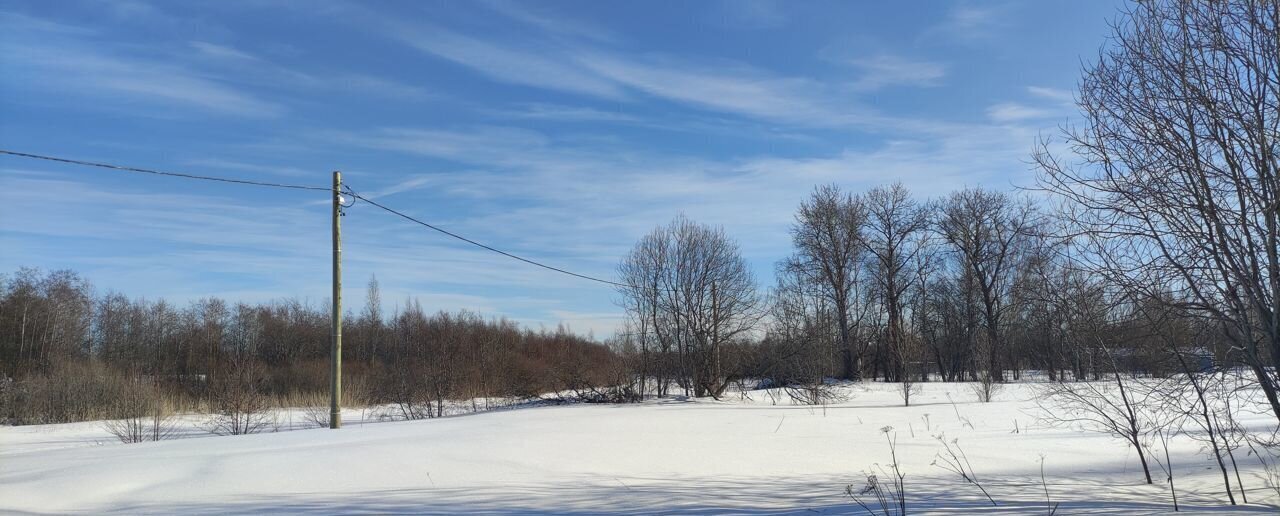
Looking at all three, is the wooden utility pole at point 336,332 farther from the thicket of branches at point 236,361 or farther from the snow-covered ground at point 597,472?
the thicket of branches at point 236,361

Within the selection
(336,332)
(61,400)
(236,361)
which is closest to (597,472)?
(336,332)

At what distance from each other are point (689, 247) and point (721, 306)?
2313mm

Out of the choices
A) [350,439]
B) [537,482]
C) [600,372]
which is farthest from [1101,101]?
Answer: [600,372]

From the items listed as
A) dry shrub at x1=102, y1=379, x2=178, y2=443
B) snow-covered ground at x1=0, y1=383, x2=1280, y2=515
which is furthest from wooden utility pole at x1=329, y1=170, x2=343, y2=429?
dry shrub at x1=102, y1=379, x2=178, y2=443

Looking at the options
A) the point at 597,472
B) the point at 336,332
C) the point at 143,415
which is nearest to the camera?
the point at 597,472

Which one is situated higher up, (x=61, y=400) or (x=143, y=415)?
(x=61, y=400)

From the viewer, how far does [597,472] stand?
8.58m

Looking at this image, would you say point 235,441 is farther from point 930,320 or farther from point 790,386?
point 930,320

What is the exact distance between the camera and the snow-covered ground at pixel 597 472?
6.66 meters

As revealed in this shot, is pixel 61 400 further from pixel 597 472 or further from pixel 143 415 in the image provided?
pixel 597 472

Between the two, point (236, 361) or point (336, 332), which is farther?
point (236, 361)

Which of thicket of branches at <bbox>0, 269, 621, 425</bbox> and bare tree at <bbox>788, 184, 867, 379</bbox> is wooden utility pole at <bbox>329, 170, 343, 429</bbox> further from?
bare tree at <bbox>788, 184, 867, 379</bbox>

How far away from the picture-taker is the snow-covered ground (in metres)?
6.66

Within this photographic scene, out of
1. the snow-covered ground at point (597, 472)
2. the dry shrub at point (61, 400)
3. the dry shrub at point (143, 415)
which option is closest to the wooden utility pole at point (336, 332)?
the snow-covered ground at point (597, 472)
